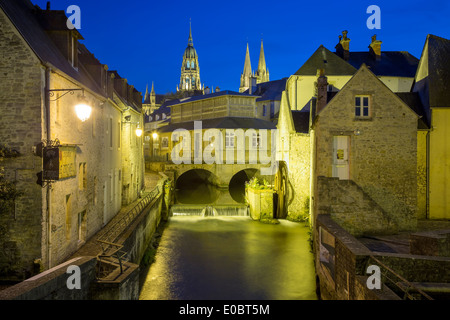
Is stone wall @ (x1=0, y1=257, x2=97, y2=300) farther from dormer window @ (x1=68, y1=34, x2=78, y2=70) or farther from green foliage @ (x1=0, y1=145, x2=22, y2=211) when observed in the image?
dormer window @ (x1=68, y1=34, x2=78, y2=70)

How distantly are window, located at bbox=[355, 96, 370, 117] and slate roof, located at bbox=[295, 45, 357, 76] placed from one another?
68.0ft

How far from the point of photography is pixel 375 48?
3894 centimetres

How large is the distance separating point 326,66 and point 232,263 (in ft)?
83.6

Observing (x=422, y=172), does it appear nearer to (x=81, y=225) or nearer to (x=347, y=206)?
(x=347, y=206)

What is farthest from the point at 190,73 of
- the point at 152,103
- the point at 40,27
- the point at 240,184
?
the point at 40,27

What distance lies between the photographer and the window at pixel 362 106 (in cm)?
1488

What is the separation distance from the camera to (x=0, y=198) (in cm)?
864

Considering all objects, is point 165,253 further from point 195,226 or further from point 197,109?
point 197,109

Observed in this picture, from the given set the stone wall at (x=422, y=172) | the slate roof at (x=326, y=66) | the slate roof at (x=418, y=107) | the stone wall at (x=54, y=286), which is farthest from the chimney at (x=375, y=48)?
the stone wall at (x=54, y=286)

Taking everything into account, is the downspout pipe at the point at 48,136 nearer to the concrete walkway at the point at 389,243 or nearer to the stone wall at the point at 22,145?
the stone wall at the point at 22,145

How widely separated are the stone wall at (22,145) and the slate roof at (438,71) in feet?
51.7

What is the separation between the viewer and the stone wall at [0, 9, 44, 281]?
888cm
